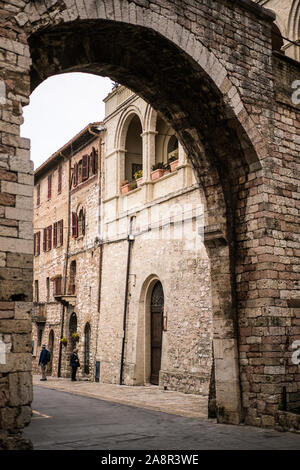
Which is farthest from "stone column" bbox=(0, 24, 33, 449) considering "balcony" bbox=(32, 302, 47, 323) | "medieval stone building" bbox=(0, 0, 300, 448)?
"balcony" bbox=(32, 302, 47, 323)

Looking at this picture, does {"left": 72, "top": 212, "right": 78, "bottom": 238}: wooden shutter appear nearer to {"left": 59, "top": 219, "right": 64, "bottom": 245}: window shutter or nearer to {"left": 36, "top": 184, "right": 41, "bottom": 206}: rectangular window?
{"left": 59, "top": 219, "right": 64, "bottom": 245}: window shutter

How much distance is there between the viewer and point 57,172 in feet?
85.7

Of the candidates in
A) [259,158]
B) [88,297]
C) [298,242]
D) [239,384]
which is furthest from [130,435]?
[88,297]

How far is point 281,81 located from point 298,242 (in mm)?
2976

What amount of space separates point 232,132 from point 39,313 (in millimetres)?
18809

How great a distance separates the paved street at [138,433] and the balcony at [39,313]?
48.1 ft

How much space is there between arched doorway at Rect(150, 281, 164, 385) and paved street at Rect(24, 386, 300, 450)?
5589 mm

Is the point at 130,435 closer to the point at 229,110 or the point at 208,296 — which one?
the point at 229,110

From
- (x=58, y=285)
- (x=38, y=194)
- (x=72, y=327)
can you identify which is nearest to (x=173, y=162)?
(x=72, y=327)

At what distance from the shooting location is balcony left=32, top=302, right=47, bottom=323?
25328 millimetres

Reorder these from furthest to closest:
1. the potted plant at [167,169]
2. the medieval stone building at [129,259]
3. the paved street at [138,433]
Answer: the potted plant at [167,169], the medieval stone building at [129,259], the paved street at [138,433]

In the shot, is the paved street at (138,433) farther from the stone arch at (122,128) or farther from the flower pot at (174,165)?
the stone arch at (122,128)

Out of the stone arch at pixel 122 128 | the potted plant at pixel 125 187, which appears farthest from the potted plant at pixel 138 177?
the stone arch at pixel 122 128

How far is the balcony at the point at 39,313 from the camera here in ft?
83.1
